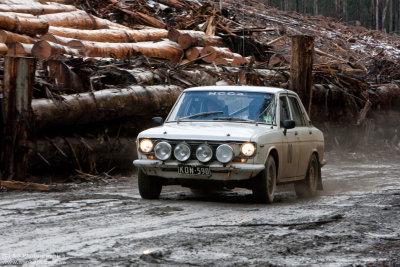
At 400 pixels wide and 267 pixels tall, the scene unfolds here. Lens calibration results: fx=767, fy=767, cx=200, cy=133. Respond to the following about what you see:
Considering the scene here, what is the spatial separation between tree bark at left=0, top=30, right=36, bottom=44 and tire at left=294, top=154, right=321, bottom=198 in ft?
26.0

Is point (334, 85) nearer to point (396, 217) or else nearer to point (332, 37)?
point (396, 217)

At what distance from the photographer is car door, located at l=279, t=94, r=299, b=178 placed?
1079 cm

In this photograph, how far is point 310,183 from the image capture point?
12.2 metres

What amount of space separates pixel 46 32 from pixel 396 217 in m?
11.8

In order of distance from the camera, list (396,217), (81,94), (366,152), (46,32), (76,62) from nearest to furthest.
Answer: (396,217), (81,94), (76,62), (46,32), (366,152)

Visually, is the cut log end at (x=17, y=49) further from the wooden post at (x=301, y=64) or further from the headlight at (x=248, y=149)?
the headlight at (x=248, y=149)

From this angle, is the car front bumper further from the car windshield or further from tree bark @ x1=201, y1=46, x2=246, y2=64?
tree bark @ x1=201, y1=46, x2=246, y2=64

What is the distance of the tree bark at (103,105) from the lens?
13.2 meters

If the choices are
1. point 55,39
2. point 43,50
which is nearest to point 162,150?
point 43,50

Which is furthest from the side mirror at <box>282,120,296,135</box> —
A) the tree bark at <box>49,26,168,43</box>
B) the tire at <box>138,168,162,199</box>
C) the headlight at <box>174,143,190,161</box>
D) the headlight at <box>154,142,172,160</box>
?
the tree bark at <box>49,26,168,43</box>

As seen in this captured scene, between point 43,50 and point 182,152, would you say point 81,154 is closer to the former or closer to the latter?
point 43,50

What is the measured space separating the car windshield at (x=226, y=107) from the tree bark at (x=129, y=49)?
20.2 feet

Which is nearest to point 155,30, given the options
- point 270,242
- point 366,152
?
point 366,152

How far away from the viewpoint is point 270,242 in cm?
667
